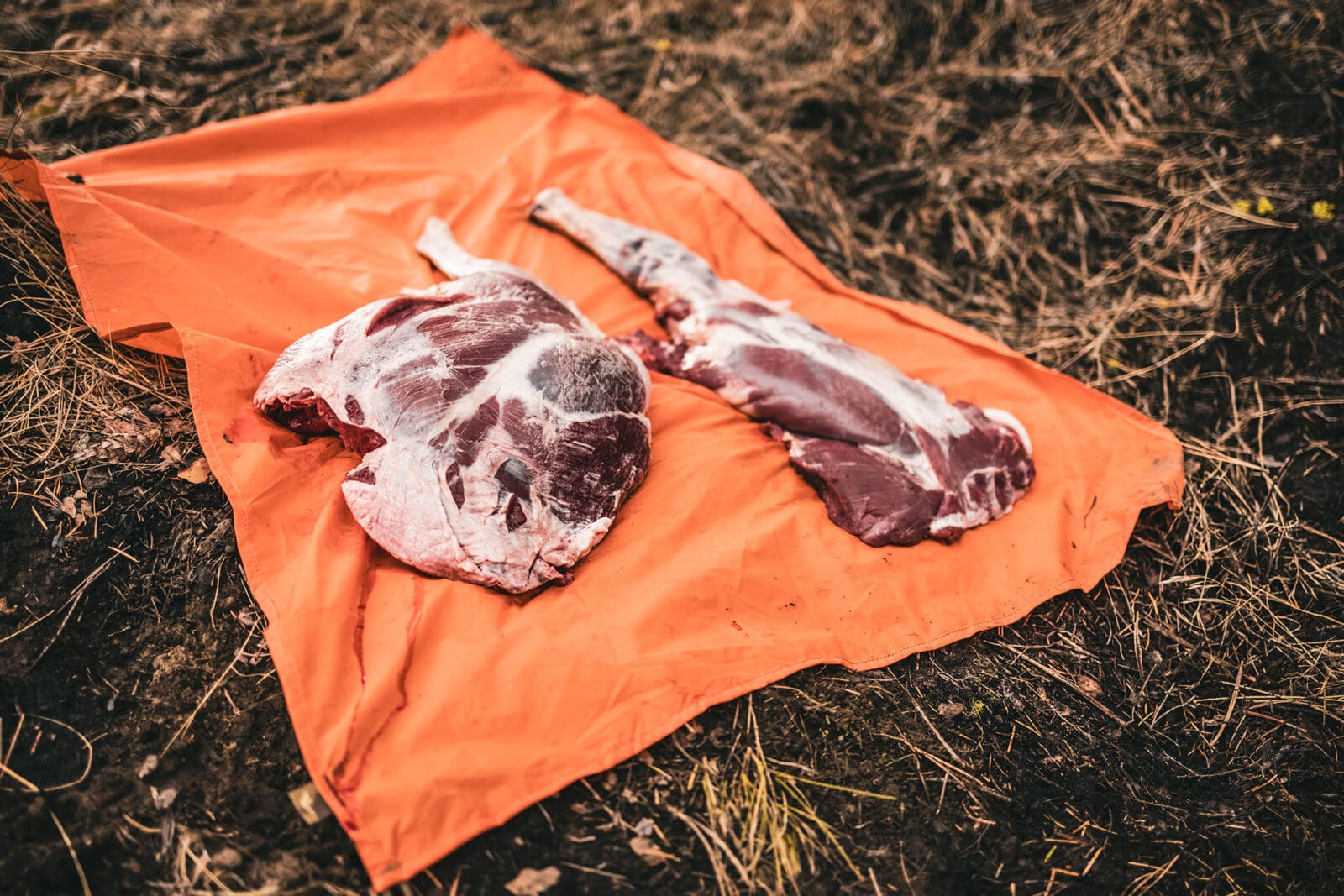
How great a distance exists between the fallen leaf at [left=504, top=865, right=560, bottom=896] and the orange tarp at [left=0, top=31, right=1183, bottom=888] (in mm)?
152

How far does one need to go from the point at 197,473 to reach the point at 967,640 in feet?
8.32

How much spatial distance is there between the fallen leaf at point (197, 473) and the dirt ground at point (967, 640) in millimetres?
19

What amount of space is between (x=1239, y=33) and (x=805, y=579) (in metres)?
4.02

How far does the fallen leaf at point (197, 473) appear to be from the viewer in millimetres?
2408

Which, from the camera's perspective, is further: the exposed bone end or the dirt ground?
the exposed bone end

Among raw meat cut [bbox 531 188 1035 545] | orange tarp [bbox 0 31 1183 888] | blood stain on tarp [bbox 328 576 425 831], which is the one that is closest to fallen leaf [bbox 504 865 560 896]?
orange tarp [bbox 0 31 1183 888]

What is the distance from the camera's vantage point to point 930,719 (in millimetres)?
2350

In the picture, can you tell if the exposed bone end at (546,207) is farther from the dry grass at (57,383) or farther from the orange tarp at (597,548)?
the dry grass at (57,383)

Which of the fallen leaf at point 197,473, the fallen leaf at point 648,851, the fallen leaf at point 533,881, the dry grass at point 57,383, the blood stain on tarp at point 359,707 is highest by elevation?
the dry grass at point 57,383

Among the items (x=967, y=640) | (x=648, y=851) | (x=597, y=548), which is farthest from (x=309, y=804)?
(x=967, y=640)

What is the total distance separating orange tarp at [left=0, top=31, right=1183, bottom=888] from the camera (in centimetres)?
201

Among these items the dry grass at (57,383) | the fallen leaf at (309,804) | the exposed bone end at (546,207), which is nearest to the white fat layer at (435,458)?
the dry grass at (57,383)

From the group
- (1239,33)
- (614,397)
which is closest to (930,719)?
(614,397)

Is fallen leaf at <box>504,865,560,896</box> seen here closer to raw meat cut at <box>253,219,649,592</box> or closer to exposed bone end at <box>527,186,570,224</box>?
raw meat cut at <box>253,219,649,592</box>
